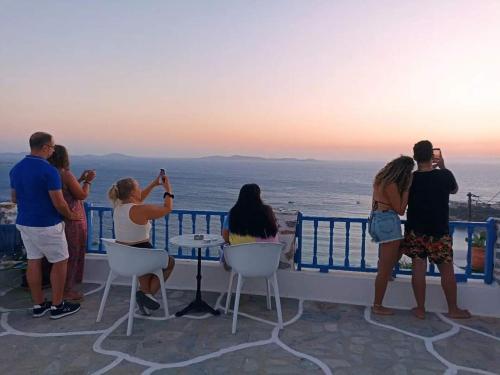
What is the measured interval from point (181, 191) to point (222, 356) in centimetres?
6647

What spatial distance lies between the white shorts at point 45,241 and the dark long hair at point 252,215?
1.52m

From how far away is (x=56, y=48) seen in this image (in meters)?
8.98

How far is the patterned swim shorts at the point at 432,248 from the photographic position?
133 inches

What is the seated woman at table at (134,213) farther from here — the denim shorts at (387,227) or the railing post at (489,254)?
the railing post at (489,254)

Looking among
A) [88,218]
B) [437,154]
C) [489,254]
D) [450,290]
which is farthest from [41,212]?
[489,254]

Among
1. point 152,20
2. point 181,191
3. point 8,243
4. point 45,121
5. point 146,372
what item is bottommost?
point 181,191

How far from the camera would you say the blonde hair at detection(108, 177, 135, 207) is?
3.25 m

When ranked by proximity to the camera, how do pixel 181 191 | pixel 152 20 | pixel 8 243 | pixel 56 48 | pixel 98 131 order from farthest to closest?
pixel 181 191 < pixel 98 131 < pixel 56 48 < pixel 152 20 < pixel 8 243

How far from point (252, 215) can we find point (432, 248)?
162cm

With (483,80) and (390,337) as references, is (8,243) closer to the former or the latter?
(390,337)

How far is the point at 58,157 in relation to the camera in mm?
3500

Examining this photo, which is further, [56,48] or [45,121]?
[45,121]

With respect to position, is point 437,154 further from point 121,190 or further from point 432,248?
point 121,190

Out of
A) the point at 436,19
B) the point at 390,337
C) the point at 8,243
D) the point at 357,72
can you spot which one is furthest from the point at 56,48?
the point at 390,337
